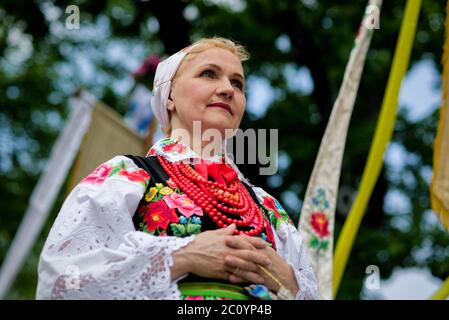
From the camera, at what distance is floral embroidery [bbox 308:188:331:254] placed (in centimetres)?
364

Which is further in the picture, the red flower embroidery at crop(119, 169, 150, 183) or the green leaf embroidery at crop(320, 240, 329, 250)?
the green leaf embroidery at crop(320, 240, 329, 250)

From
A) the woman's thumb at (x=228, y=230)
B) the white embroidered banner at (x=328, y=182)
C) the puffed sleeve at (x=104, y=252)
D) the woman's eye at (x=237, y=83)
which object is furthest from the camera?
the white embroidered banner at (x=328, y=182)

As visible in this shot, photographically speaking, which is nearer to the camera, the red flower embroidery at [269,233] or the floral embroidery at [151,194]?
the floral embroidery at [151,194]

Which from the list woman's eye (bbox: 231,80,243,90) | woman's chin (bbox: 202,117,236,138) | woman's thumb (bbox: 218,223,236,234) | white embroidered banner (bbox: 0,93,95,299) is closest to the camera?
woman's thumb (bbox: 218,223,236,234)

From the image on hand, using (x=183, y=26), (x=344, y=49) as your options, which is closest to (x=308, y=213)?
(x=183, y=26)

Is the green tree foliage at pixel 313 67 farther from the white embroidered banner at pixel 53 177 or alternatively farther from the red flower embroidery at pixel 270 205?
the red flower embroidery at pixel 270 205

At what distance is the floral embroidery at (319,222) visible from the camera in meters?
3.64

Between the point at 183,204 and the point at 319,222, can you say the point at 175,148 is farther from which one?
the point at 319,222

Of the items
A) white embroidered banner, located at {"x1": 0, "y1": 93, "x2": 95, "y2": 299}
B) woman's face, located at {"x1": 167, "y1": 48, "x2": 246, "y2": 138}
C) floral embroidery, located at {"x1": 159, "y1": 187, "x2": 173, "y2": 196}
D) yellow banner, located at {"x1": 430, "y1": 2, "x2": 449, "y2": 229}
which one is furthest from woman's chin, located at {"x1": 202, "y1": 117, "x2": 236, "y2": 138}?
white embroidered banner, located at {"x1": 0, "y1": 93, "x2": 95, "y2": 299}

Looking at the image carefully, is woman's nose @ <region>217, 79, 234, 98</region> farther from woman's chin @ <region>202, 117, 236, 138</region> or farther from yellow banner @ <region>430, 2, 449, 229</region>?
yellow banner @ <region>430, 2, 449, 229</region>

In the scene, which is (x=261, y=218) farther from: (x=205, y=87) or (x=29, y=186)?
(x=29, y=186)

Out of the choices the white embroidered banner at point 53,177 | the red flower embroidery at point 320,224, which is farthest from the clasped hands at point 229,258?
the white embroidered banner at point 53,177

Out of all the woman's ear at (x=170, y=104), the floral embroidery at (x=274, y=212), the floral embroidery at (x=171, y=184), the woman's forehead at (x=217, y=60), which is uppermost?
the woman's forehead at (x=217, y=60)

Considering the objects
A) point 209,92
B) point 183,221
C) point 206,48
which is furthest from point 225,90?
point 183,221
